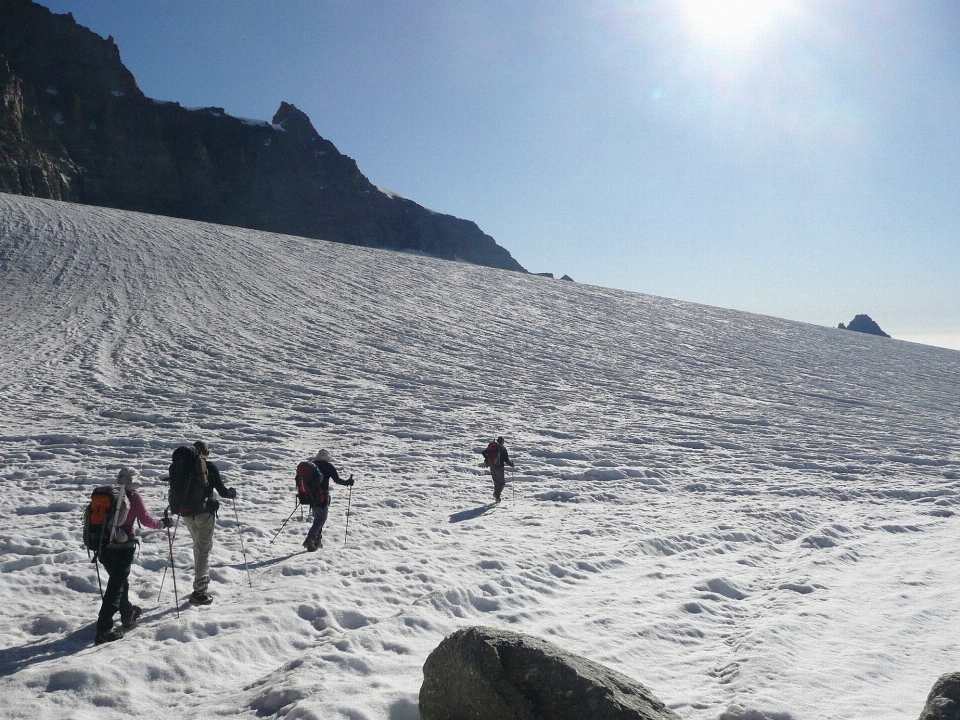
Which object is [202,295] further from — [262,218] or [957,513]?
[262,218]

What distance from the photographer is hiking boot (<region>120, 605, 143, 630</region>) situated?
5.29 metres

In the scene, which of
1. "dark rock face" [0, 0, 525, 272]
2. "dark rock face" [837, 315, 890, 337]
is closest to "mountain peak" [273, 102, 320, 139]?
"dark rock face" [0, 0, 525, 272]

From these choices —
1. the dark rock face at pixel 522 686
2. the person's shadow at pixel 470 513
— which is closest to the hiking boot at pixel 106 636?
the dark rock face at pixel 522 686

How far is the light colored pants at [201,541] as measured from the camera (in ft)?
19.3

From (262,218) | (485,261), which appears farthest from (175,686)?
(485,261)

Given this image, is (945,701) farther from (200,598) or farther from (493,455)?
(493,455)

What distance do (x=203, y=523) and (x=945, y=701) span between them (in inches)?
231

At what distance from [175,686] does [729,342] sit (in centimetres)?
3301

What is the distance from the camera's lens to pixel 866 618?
6.92 meters

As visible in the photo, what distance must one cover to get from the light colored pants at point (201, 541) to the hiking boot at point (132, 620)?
1.94 ft

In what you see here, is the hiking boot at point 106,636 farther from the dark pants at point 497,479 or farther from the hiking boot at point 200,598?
the dark pants at point 497,479

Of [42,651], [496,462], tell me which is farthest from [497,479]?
[42,651]

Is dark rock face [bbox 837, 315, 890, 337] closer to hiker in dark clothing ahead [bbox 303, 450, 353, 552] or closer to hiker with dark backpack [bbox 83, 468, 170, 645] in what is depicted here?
hiker in dark clothing ahead [bbox 303, 450, 353, 552]

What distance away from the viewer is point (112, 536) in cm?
502
